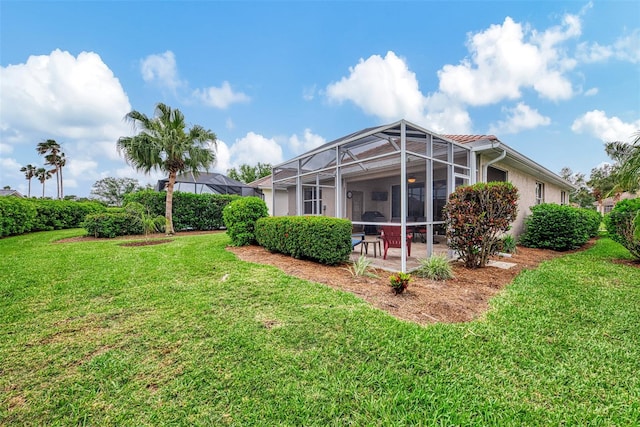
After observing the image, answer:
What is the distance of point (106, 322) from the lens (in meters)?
3.04

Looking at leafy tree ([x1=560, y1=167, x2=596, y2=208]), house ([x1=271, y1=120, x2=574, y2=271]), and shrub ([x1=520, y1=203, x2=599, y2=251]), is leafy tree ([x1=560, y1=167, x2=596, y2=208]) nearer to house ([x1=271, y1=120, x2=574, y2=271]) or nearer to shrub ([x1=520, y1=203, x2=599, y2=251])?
house ([x1=271, y1=120, x2=574, y2=271])

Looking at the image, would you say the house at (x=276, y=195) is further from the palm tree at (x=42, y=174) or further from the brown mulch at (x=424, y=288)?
the palm tree at (x=42, y=174)

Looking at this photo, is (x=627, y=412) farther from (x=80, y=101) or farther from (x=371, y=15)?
(x=80, y=101)

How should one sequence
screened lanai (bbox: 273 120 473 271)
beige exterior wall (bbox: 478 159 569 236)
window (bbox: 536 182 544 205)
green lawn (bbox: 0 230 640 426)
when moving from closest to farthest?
green lawn (bbox: 0 230 640 426)
screened lanai (bbox: 273 120 473 271)
beige exterior wall (bbox: 478 159 569 236)
window (bbox: 536 182 544 205)

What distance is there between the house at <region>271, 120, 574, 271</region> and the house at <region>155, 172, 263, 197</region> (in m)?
7.03

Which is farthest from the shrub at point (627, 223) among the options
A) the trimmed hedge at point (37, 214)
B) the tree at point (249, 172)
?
the tree at point (249, 172)

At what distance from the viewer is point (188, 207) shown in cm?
1384

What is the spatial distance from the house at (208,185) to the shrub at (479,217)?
49.1 feet

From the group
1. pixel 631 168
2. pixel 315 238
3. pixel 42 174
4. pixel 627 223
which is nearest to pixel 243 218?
pixel 315 238

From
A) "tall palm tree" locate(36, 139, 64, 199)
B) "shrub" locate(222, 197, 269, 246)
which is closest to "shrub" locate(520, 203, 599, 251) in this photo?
"shrub" locate(222, 197, 269, 246)

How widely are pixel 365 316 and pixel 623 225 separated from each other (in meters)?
8.08

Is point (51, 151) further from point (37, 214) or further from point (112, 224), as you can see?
point (112, 224)

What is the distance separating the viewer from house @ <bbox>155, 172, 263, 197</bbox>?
685 inches

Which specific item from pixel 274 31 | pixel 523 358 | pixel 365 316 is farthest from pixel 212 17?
pixel 523 358
